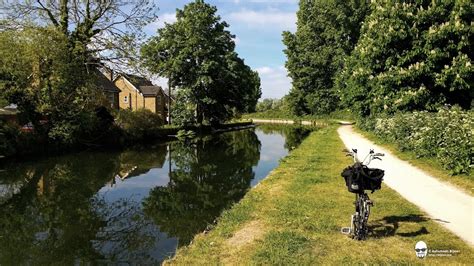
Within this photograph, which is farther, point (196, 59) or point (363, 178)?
point (196, 59)

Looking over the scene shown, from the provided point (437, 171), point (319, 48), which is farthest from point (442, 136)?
point (319, 48)

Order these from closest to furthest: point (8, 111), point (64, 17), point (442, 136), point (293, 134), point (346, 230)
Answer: point (346, 230) → point (442, 136) → point (8, 111) → point (64, 17) → point (293, 134)

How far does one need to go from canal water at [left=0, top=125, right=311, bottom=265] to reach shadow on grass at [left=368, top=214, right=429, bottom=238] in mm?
→ 4561

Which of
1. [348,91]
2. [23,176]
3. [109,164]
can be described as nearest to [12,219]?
[23,176]

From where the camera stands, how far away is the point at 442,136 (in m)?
14.6

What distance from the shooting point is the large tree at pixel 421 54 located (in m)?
22.4

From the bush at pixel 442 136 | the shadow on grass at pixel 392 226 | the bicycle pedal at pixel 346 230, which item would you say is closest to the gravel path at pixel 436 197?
the shadow on grass at pixel 392 226

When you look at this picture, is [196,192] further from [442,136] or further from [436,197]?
[442,136]

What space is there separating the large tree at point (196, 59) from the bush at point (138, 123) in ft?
26.8

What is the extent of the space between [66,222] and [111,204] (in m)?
2.38

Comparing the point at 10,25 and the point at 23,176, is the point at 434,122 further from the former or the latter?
the point at 10,25

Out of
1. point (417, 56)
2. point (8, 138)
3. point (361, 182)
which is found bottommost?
point (8, 138)

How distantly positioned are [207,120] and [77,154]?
2761 cm

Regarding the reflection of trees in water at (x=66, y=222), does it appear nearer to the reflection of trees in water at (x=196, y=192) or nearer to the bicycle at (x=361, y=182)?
the reflection of trees in water at (x=196, y=192)
